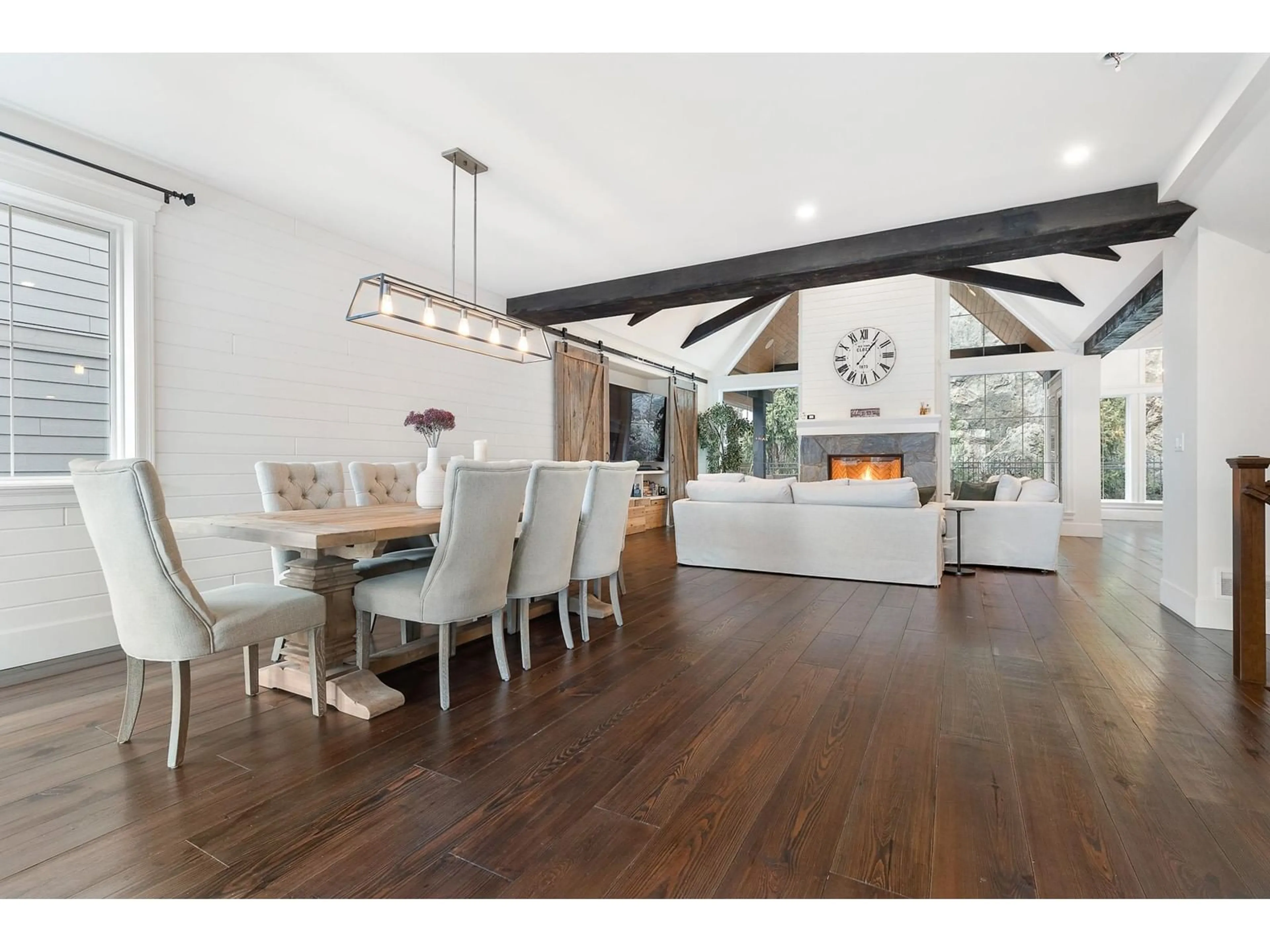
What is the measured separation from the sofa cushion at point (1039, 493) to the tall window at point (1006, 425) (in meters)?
3.38

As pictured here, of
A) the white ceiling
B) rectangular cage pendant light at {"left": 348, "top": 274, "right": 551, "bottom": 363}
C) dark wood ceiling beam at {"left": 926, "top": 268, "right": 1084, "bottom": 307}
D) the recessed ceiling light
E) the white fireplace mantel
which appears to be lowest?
the white fireplace mantel

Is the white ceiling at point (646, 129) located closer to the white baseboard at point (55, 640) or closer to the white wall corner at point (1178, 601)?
the white wall corner at point (1178, 601)

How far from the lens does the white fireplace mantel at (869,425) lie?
770 centimetres

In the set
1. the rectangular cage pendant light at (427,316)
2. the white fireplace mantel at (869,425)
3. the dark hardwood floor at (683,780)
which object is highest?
the rectangular cage pendant light at (427,316)

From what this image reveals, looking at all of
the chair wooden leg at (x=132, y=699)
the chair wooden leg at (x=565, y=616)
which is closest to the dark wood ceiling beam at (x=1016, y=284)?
the chair wooden leg at (x=565, y=616)

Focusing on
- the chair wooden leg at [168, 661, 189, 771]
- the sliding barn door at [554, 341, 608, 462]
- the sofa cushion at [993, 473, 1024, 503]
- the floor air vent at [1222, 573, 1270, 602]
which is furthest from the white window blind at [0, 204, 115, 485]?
the sofa cushion at [993, 473, 1024, 503]

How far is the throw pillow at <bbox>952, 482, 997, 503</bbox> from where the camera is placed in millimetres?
6176

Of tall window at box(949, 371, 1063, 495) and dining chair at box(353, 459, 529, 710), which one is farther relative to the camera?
tall window at box(949, 371, 1063, 495)

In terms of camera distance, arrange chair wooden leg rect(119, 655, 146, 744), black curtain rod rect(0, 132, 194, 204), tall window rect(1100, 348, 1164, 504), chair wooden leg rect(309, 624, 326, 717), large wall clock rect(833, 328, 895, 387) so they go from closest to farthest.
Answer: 1. chair wooden leg rect(119, 655, 146, 744)
2. chair wooden leg rect(309, 624, 326, 717)
3. black curtain rod rect(0, 132, 194, 204)
4. large wall clock rect(833, 328, 895, 387)
5. tall window rect(1100, 348, 1164, 504)

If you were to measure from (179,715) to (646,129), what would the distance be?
3.06 meters

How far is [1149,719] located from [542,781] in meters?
2.25

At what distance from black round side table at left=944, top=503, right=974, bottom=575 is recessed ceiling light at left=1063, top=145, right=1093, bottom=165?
295cm

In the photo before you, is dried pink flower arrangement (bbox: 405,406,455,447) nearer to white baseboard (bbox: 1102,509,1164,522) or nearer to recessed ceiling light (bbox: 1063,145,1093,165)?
recessed ceiling light (bbox: 1063,145,1093,165)
